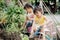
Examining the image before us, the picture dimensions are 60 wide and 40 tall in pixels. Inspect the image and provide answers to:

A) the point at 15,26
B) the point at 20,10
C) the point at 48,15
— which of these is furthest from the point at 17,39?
the point at 48,15

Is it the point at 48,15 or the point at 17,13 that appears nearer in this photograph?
the point at 17,13

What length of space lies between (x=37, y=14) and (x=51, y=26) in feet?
0.82

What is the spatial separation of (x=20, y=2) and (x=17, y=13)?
1.03 ft

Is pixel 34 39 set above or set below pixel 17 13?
below

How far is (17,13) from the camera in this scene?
301 cm

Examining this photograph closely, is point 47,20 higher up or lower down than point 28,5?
lower down

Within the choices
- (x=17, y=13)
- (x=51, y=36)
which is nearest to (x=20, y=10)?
(x=17, y=13)

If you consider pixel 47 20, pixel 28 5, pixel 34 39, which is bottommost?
pixel 34 39

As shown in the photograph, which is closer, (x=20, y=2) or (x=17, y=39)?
(x=17, y=39)

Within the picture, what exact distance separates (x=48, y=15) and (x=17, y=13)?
44cm

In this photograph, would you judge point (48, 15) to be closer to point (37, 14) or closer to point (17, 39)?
point (37, 14)

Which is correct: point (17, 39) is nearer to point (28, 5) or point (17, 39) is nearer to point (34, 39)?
point (34, 39)

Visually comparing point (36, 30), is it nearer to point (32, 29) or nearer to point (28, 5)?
point (32, 29)

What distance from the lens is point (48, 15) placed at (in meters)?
3.22
